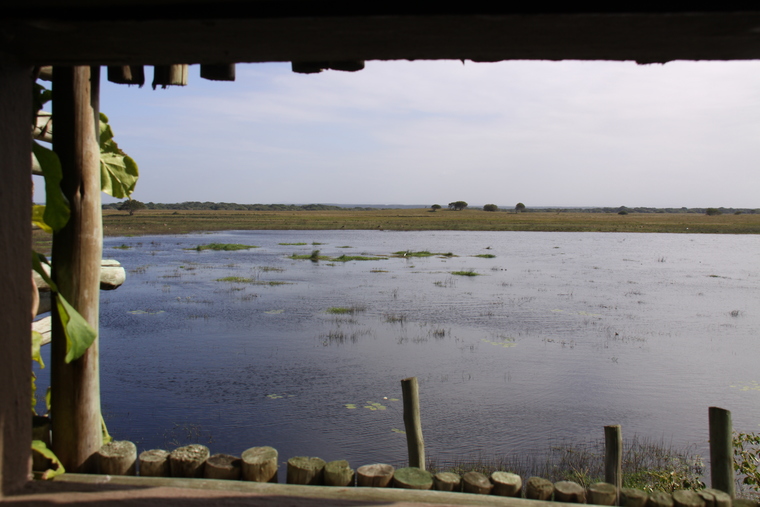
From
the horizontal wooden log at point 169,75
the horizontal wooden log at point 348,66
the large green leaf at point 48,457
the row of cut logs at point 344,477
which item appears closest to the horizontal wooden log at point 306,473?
the row of cut logs at point 344,477

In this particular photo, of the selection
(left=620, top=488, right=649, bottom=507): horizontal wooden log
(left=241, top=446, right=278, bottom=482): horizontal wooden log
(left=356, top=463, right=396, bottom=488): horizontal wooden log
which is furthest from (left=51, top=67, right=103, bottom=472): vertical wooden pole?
(left=620, top=488, right=649, bottom=507): horizontal wooden log

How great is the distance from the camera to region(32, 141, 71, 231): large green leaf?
10.6 feet

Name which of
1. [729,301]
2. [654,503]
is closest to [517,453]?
[654,503]

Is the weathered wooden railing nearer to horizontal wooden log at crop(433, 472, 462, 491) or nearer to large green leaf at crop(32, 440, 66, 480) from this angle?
horizontal wooden log at crop(433, 472, 462, 491)

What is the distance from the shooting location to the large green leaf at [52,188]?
3230mm

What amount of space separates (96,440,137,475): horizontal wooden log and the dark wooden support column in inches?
27.1

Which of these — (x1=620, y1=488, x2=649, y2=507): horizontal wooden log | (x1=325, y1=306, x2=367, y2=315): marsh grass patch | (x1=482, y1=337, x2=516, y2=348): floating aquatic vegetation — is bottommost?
(x1=482, y1=337, x2=516, y2=348): floating aquatic vegetation

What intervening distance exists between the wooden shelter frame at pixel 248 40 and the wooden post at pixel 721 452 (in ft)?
11.9

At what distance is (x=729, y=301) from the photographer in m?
20.2

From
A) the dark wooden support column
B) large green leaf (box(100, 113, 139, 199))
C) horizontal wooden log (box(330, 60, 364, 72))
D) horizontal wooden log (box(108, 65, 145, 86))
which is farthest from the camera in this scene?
large green leaf (box(100, 113, 139, 199))

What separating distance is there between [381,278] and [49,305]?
68.5 ft

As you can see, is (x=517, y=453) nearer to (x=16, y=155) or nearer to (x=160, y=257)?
(x=16, y=155)

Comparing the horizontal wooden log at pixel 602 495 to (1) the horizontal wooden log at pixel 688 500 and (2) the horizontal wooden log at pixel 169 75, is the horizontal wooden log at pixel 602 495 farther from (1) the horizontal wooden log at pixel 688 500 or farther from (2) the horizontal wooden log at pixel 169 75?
(2) the horizontal wooden log at pixel 169 75

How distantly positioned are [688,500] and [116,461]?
332cm
